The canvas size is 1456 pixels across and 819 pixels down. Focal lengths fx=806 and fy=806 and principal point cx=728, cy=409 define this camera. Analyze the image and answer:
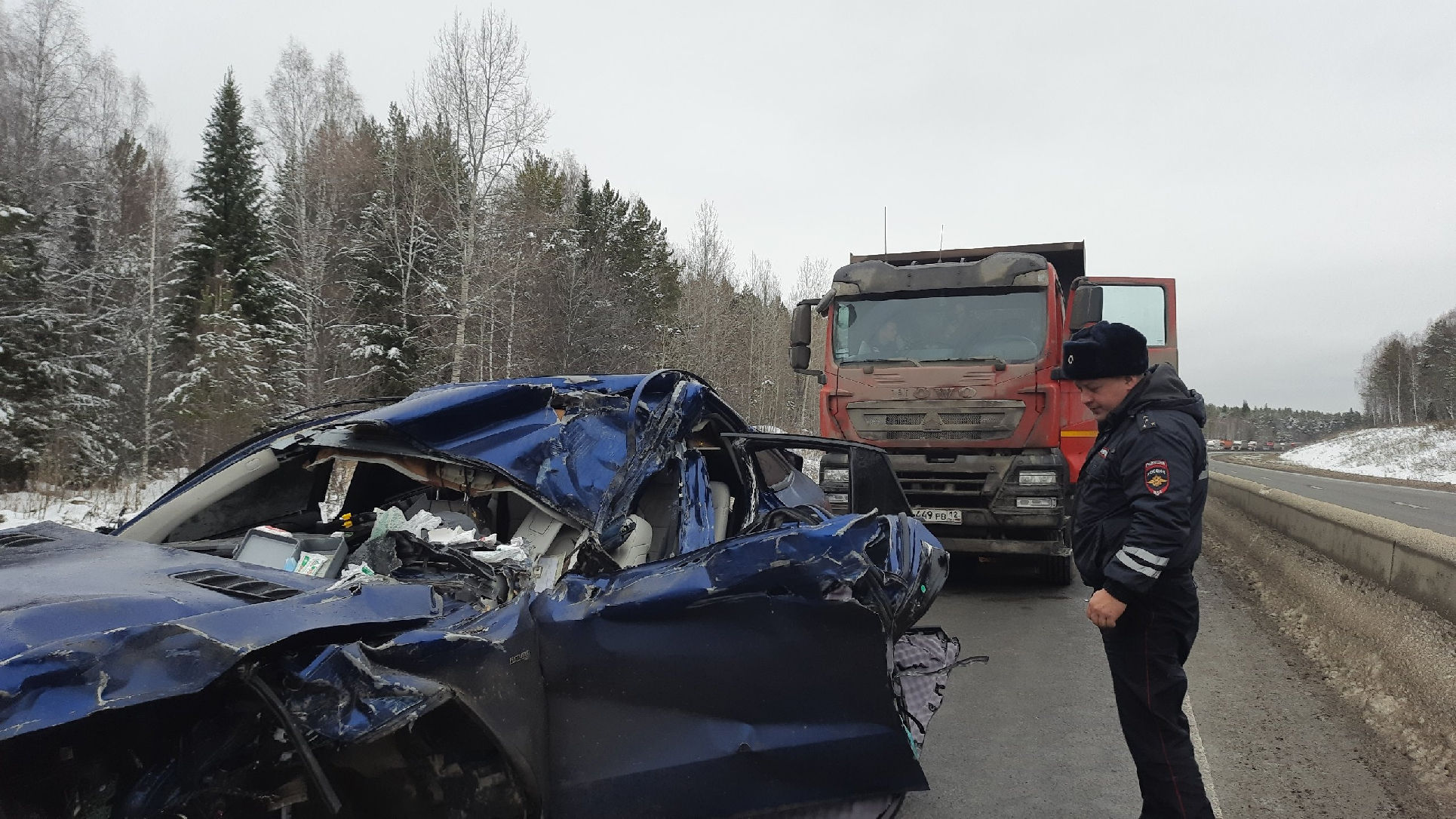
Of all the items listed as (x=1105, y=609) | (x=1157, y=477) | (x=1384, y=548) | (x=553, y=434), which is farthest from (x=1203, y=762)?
(x=1384, y=548)

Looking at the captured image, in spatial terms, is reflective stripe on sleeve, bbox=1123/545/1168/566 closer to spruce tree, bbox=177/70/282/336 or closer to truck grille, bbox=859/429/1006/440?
truck grille, bbox=859/429/1006/440

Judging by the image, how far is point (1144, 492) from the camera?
8.68 ft

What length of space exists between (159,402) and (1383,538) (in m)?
19.2

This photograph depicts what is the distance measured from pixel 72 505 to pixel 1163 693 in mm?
12189

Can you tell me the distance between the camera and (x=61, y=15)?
22.1 m

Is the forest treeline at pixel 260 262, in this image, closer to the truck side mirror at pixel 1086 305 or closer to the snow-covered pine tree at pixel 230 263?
the snow-covered pine tree at pixel 230 263

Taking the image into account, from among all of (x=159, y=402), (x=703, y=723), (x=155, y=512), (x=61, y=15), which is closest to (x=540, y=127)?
(x=159, y=402)

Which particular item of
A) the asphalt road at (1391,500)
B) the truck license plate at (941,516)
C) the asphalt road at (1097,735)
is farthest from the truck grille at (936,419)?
the asphalt road at (1391,500)

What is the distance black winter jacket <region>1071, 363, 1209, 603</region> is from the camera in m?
2.57

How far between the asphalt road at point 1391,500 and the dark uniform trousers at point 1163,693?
11367 millimetres

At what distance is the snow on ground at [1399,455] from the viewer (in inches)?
1437

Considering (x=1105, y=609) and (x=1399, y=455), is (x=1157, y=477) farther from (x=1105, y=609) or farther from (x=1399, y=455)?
(x=1399, y=455)

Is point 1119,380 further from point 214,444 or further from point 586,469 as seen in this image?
point 214,444

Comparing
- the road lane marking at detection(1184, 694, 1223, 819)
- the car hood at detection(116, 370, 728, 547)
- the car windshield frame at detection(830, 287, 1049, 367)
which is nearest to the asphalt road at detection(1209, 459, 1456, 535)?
the car windshield frame at detection(830, 287, 1049, 367)
